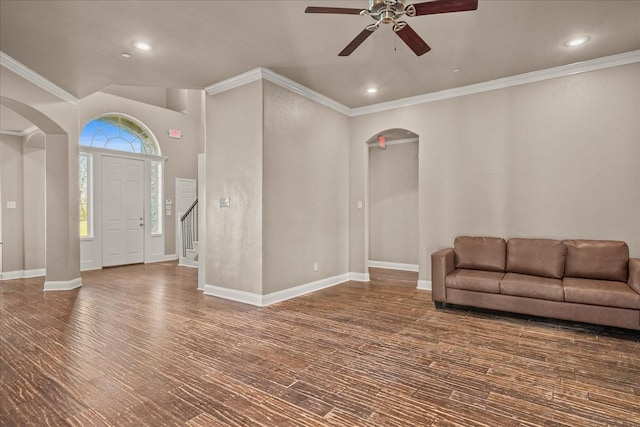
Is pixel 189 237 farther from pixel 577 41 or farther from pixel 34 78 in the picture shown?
pixel 577 41

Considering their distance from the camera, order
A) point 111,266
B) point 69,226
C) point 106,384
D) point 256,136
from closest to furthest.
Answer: point 106,384, point 256,136, point 69,226, point 111,266

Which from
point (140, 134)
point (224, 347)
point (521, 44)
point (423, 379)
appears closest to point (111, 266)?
point (140, 134)

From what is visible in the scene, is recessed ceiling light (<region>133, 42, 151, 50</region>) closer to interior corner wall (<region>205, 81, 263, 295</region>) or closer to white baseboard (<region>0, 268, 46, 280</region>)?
interior corner wall (<region>205, 81, 263, 295</region>)

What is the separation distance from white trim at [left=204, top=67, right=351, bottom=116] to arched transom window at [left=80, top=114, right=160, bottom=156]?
396 centimetres

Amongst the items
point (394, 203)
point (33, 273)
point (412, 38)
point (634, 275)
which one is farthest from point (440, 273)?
point (33, 273)

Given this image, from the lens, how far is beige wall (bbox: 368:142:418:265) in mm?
7121

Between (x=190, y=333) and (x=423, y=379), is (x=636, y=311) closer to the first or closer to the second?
(x=423, y=379)

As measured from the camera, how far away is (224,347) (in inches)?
121

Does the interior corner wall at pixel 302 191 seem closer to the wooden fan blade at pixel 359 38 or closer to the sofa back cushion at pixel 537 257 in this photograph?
the wooden fan blade at pixel 359 38

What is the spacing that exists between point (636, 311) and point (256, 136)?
441 cm

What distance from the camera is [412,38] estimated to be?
2.68 meters

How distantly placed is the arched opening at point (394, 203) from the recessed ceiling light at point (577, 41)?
10.5 ft

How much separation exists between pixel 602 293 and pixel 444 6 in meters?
3.06

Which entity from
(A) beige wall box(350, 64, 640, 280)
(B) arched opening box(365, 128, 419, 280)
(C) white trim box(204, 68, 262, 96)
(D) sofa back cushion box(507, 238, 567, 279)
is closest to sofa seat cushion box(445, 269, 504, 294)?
(D) sofa back cushion box(507, 238, 567, 279)
